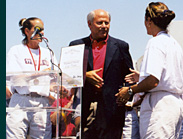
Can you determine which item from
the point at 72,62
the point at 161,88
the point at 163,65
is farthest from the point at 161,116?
the point at 72,62

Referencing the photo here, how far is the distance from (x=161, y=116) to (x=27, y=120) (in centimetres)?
114

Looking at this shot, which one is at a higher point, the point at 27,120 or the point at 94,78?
the point at 94,78

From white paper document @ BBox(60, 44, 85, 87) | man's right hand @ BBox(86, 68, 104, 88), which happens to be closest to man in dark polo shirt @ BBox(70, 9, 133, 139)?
man's right hand @ BBox(86, 68, 104, 88)

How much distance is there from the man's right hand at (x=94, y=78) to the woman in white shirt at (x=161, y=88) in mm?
698

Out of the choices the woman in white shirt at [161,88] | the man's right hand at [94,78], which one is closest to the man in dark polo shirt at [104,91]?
the man's right hand at [94,78]

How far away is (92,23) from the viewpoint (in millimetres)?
4250

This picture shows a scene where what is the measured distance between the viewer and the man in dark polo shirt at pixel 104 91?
397 cm

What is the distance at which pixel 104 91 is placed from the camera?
3965 mm

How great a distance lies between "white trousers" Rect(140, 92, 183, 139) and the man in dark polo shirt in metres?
0.87

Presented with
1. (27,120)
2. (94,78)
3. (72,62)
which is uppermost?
(72,62)

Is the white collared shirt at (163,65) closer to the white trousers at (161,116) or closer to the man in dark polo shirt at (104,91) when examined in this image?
the white trousers at (161,116)

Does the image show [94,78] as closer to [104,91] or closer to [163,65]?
[104,91]

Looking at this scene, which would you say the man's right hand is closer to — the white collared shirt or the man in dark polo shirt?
the man in dark polo shirt

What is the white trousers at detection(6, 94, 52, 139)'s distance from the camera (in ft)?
9.45
